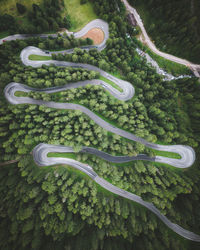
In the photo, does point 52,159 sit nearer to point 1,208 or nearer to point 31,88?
point 1,208

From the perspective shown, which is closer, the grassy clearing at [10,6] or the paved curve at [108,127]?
the paved curve at [108,127]

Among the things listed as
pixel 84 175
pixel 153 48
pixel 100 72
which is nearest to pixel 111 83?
pixel 100 72

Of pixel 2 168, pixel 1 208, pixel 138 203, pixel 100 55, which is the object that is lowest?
pixel 138 203

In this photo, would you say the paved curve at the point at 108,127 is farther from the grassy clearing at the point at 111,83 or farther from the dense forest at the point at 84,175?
the grassy clearing at the point at 111,83

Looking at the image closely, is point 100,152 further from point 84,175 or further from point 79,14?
point 79,14

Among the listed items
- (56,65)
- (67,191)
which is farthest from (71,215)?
(56,65)

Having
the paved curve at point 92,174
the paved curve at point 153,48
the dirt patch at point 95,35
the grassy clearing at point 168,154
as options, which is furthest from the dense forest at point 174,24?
the paved curve at point 92,174

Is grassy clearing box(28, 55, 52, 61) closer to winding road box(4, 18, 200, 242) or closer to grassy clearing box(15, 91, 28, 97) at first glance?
winding road box(4, 18, 200, 242)
